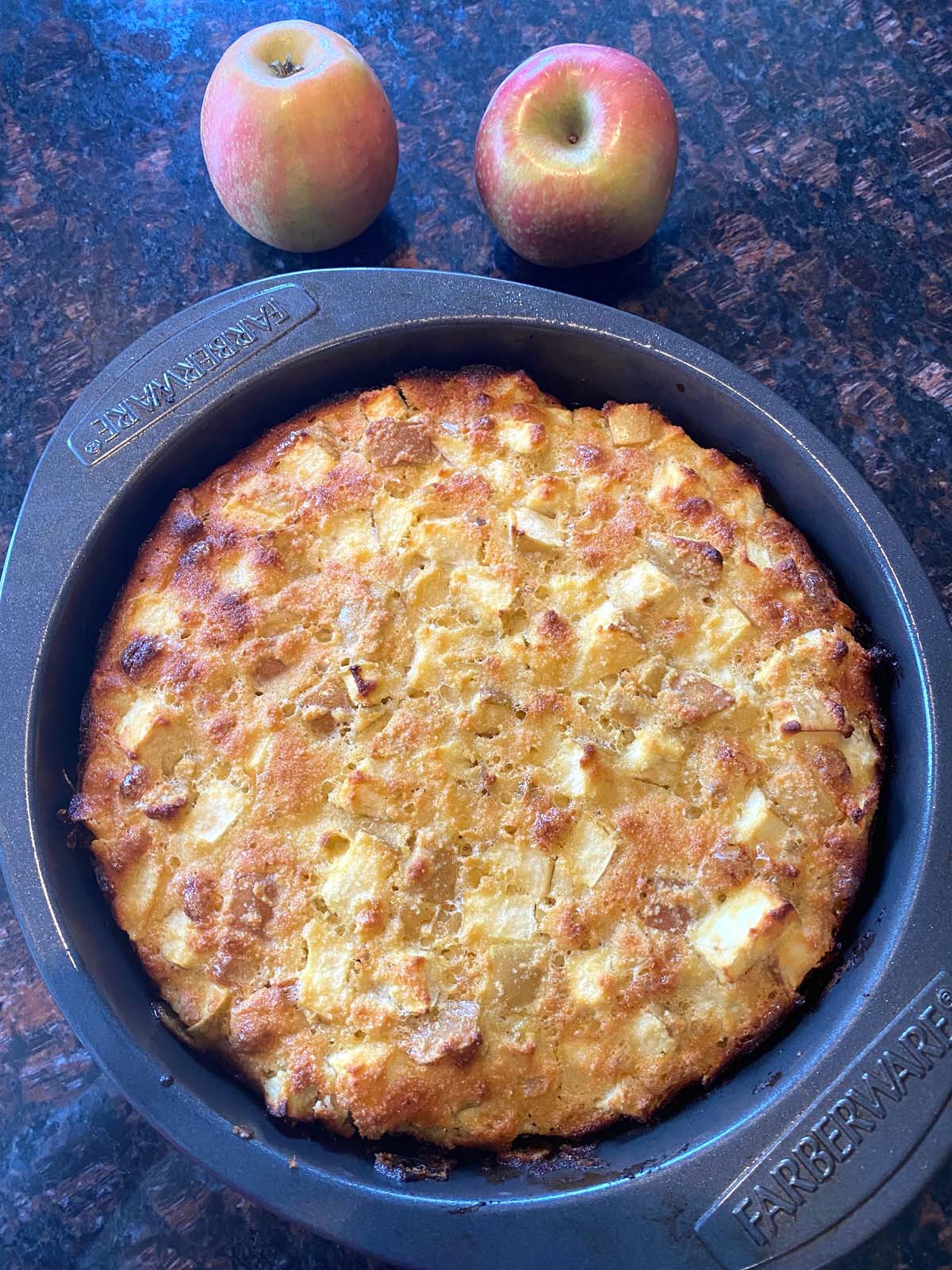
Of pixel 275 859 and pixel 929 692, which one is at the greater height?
pixel 929 692

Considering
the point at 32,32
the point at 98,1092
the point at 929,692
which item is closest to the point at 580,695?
the point at 929,692

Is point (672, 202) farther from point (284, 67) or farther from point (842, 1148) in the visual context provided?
point (842, 1148)

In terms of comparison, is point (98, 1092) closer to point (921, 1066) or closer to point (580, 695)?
point (580, 695)

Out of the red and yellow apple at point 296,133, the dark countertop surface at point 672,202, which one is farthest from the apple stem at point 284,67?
the dark countertop surface at point 672,202

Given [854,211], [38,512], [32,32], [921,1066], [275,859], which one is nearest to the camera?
[921,1066]

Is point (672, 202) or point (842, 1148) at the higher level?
point (672, 202)

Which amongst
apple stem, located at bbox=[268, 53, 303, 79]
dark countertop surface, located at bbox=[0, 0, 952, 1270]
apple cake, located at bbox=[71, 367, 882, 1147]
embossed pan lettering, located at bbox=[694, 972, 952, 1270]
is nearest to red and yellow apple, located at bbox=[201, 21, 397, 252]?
apple stem, located at bbox=[268, 53, 303, 79]

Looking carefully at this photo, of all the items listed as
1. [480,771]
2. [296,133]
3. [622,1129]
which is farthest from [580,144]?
[622,1129]

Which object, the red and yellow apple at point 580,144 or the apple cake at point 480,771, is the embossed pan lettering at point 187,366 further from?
the red and yellow apple at point 580,144
